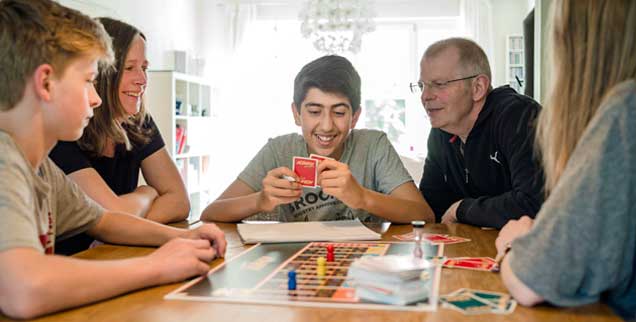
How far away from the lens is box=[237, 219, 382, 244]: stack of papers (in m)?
1.70

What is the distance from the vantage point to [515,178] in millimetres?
2100

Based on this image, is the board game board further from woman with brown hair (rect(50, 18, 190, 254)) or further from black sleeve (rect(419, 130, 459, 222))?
black sleeve (rect(419, 130, 459, 222))

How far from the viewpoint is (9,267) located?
3.25 feet

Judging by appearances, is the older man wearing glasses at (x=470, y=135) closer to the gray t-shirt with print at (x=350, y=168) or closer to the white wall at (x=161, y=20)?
the gray t-shirt with print at (x=350, y=168)

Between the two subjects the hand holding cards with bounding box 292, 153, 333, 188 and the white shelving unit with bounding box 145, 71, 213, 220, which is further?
the white shelving unit with bounding box 145, 71, 213, 220

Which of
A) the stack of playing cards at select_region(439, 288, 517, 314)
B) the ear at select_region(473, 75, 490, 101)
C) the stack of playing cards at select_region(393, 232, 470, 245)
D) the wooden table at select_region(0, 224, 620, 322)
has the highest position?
the ear at select_region(473, 75, 490, 101)

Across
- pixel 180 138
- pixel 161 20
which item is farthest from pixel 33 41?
pixel 161 20

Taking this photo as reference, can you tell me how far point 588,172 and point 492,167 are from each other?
1.43m

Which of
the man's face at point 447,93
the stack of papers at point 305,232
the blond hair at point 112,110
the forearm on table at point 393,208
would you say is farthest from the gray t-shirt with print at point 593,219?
the blond hair at point 112,110

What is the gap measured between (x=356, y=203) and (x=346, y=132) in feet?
1.25

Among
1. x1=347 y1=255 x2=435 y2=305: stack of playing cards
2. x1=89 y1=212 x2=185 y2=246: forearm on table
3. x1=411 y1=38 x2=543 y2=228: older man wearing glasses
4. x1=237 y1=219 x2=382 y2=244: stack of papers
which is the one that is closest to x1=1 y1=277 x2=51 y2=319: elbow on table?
x1=347 y1=255 x2=435 y2=305: stack of playing cards

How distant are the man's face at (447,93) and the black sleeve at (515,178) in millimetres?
224

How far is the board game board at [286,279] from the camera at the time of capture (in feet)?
3.57

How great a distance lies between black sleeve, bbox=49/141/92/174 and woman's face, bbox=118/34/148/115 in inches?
11.1
